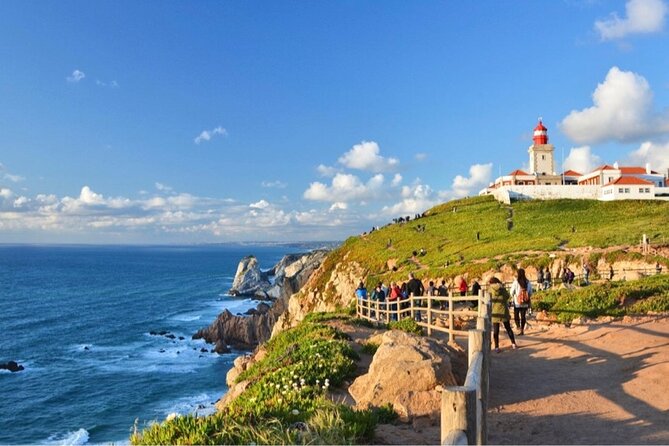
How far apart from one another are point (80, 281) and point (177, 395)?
9069cm

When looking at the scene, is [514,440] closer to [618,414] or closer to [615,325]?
[618,414]

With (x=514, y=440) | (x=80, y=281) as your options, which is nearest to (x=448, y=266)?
(x=514, y=440)

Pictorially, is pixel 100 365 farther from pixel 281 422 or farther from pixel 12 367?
pixel 281 422

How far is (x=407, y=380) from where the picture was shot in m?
9.36

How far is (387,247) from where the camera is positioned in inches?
2387

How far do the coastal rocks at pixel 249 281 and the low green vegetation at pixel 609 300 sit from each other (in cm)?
7981

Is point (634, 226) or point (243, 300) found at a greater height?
point (634, 226)

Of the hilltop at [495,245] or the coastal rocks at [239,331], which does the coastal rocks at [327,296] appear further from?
the coastal rocks at [239,331]

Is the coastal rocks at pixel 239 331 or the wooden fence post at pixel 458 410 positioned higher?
the wooden fence post at pixel 458 410

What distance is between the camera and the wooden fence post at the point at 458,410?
13.2ft

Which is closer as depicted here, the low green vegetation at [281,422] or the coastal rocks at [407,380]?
the low green vegetation at [281,422]

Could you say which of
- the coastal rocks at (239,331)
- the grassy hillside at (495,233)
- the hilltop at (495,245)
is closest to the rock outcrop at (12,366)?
the coastal rocks at (239,331)

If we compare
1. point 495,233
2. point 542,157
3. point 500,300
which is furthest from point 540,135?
point 500,300

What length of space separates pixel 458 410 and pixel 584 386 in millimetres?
8352
